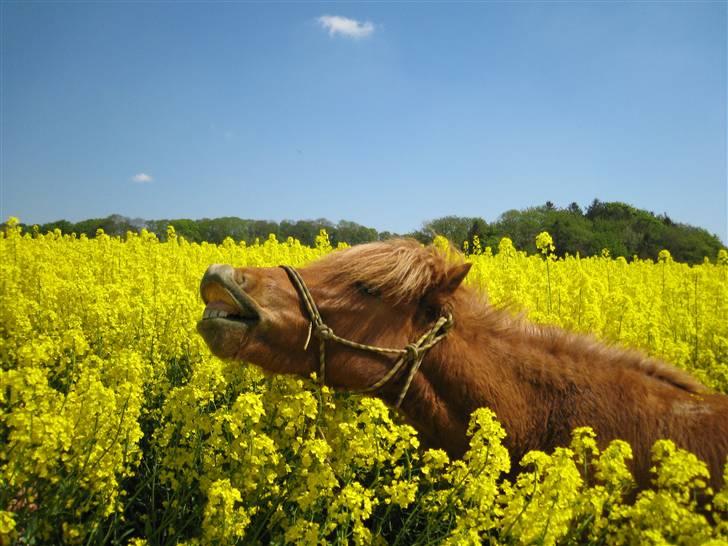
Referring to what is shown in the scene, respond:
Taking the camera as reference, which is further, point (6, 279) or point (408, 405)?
point (6, 279)

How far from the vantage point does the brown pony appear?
92.9 inches

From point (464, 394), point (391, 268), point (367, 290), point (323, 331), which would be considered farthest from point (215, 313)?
point (464, 394)

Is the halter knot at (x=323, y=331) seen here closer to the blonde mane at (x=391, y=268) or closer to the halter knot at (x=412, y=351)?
the blonde mane at (x=391, y=268)

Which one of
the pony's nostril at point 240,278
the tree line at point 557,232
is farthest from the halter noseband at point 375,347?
the tree line at point 557,232

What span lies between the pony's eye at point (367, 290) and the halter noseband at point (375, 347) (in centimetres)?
22

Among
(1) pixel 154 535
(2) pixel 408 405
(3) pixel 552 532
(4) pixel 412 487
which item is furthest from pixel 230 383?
(3) pixel 552 532

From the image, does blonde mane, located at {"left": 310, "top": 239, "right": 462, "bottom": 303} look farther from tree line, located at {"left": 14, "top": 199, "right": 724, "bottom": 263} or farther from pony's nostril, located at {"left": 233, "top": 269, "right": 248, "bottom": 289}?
tree line, located at {"left": 14, "top": 199, "right": 724, "bottom": 263}

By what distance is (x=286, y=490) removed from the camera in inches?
99.3

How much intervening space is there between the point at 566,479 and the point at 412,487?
65cm

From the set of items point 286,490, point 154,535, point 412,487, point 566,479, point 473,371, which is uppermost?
point 473,371

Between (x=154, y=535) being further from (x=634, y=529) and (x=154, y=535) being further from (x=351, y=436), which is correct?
(x=634, y=529)

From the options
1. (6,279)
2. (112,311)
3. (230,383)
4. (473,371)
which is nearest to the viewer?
(473,371)

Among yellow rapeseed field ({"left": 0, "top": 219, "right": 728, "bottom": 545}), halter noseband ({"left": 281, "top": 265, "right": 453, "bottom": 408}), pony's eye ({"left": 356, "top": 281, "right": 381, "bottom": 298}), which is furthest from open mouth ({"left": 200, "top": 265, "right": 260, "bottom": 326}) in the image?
pony's eye ({"left": 356, "top": 281, "right": 381, "bottom": 298})

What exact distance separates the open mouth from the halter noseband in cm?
24
